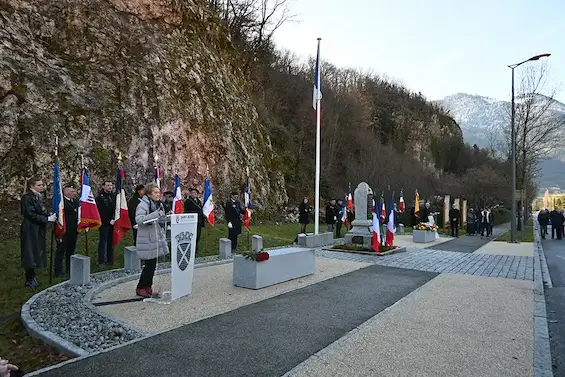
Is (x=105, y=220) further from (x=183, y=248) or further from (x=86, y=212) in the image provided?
(x=183, y=248)

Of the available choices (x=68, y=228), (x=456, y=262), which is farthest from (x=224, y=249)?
(x=456, y=262)

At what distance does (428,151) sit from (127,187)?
187 ft

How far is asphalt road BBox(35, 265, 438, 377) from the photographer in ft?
14.7

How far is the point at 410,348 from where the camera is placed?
17.4 feet

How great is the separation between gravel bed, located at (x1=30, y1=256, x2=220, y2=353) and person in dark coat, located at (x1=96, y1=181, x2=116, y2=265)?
273cm

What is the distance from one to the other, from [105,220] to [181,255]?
4088mm

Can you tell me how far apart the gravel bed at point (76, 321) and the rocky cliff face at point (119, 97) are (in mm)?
11780

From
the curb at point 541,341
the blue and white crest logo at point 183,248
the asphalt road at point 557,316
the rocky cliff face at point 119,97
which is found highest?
the rocky cliff face at point 119,97

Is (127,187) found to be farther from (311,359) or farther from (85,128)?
(311,359)

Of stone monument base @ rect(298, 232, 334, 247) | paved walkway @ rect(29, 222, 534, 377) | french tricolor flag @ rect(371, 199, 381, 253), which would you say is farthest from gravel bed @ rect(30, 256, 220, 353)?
stone monument base @ rect(298, 232, 334, 247)

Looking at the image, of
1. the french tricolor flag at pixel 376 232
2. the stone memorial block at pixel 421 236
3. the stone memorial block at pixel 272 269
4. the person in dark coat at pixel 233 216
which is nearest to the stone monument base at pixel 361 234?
the french tricolor flag at pixel 376 232

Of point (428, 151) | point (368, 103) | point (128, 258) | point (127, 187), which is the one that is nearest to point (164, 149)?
point (127, 187)

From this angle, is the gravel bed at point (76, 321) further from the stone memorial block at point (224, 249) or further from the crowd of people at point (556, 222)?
the crowd of people at point (556, 222)

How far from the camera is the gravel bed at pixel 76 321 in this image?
534 centimetres
